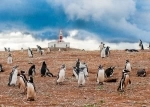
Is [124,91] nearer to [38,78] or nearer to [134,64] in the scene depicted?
[38,78]

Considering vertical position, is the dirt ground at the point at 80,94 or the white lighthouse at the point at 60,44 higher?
the white lighthouse at the point at 60,44

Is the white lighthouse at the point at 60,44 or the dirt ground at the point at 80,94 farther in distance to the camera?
the white lighthouse at the point at 60,44

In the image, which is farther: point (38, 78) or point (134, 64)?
point (134, 64)

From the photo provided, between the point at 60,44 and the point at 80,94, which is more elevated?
the point at 60,44

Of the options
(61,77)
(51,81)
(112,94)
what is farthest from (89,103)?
(51,81)

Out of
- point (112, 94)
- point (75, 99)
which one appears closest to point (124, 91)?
point (112, 94)

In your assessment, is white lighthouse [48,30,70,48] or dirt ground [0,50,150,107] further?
white lighthouse [48,30,70,48]

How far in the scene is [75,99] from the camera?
19.1 meters

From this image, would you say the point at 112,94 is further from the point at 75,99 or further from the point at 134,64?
the point at 134,64

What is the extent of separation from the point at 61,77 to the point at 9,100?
7647mm

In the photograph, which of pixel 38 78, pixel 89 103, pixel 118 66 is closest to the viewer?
pixel 89 103

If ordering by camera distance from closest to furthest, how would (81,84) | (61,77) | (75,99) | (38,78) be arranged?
(75,99)
(81,84)
(61,77)
(38,78)

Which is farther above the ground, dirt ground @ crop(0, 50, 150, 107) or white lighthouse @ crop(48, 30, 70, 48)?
white lighthouse @ crop(48, 30, 70, 48)

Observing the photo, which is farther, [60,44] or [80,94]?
[60,44]
